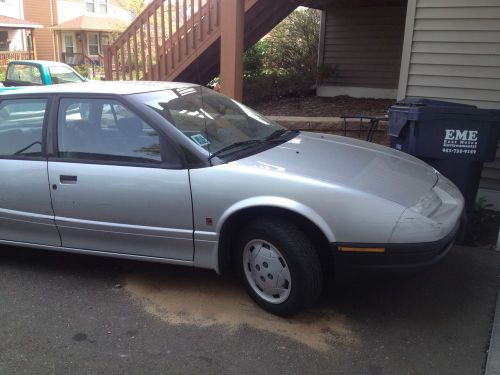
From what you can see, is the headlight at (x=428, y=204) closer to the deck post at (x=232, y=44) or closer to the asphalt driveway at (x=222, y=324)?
the asphalt driveway at (x=222, y=324)

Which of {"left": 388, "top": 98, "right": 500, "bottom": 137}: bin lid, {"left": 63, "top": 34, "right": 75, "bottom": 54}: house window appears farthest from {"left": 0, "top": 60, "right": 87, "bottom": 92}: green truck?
{"left": 63, "top": 34, "right": 75, "bottom": 54}: house window

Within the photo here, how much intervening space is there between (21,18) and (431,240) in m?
29.3

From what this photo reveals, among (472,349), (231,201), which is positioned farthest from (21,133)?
(472,349)

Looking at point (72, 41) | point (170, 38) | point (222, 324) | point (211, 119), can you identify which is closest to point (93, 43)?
point (72, 41)

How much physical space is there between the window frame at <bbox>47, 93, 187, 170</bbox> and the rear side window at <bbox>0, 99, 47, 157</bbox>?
114mm

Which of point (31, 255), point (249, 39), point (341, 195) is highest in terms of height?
point (249, 39)

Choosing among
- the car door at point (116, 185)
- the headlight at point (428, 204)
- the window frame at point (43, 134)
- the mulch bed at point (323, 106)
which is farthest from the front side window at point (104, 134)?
the mulch bed at point (323, 106)

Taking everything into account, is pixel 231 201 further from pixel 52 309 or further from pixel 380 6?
pixel 380 6

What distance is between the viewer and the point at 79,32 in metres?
30.2

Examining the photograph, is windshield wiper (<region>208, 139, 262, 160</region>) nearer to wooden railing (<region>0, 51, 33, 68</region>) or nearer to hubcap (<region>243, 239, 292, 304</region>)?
hubcap (<region>243, 239, 292, 304</region>)

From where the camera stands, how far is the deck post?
21.4 feet

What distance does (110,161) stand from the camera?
3.71 metres

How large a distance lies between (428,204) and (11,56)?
25614 mm

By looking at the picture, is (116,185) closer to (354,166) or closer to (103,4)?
(354,166)
